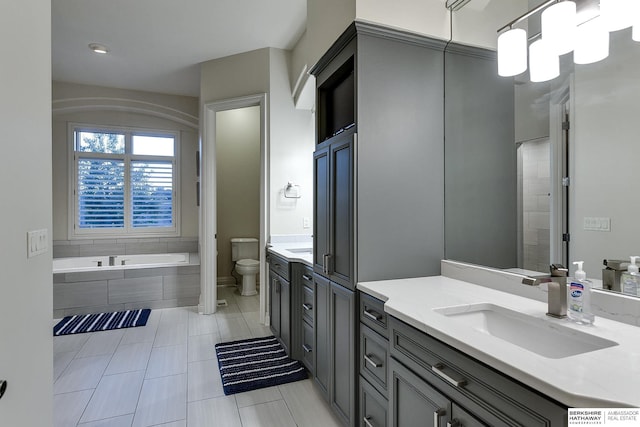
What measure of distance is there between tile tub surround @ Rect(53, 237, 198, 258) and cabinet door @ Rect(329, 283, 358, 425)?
3919 millimetres

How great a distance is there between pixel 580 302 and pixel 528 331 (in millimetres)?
210

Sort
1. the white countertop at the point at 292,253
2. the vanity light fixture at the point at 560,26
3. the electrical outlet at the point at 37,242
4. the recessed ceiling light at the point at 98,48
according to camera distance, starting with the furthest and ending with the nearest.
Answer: the recessed ceiling light at the point at 98,48, the white countertop at the point at 292,253, the vanity light fixture at the point at 560,26, the electrical outlet at the point at 37,242

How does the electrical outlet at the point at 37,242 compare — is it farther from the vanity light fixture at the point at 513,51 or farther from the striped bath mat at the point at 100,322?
the striped bath mat at the point at 100,322

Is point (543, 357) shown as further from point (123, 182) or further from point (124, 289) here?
point (123, 182)

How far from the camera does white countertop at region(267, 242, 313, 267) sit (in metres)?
2.54

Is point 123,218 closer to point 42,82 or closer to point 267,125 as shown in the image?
point 267,125

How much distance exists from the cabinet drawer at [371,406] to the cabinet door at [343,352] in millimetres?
67

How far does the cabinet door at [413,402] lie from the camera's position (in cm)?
111

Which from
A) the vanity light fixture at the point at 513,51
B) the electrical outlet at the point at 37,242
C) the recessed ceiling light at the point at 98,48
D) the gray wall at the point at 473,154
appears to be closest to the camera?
the electrical outlet at the point at 37,242

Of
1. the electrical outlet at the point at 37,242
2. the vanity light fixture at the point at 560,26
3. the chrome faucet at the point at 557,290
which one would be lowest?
the chrome faucet at the point at 557,290

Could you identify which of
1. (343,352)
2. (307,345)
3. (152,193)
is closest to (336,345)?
(343,352)

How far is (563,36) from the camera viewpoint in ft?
4.71

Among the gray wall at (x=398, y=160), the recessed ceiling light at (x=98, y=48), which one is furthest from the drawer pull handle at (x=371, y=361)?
the recessed ceiling light at (x=98, y=48)

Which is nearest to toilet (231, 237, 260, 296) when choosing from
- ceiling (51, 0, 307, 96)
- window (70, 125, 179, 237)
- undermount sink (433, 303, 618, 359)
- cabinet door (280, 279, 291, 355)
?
window (70, 125, 179, 237)
